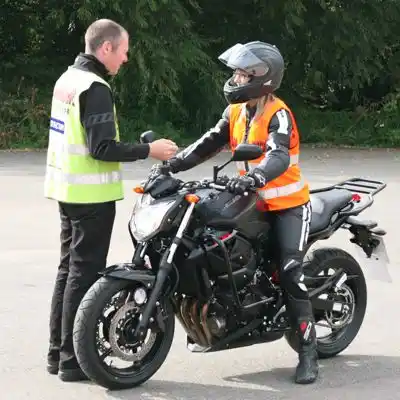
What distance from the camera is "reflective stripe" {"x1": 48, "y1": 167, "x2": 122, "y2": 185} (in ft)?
19.1

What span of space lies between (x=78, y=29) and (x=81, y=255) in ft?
45.9

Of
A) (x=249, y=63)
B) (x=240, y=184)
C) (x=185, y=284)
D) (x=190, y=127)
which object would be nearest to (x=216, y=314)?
(x=185, y=284)

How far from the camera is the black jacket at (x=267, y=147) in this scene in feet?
18.5

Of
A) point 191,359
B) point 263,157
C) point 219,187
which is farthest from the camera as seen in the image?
point 191,359

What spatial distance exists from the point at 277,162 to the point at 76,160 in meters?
1.06

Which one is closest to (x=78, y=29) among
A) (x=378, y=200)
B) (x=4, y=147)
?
(x=4, y=147)

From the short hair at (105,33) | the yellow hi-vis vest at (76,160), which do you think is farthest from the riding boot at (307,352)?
the short hair at (105,33)

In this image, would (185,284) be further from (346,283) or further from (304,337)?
(346,283)

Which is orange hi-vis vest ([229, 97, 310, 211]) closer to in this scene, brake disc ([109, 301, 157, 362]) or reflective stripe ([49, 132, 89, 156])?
reflective stripe ([49, 132, 89, 156])

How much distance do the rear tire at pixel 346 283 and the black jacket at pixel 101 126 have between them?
48.3 inches

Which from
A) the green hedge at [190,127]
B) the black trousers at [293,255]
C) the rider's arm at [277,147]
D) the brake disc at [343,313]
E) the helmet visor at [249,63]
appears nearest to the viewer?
the rider's arm at [277,147]

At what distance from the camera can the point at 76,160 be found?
5824mm

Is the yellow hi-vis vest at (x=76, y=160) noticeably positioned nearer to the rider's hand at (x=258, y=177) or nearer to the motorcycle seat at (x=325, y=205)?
the rider's hand at (x=258, y=177)

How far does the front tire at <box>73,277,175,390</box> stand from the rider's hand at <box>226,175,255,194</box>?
69cm
